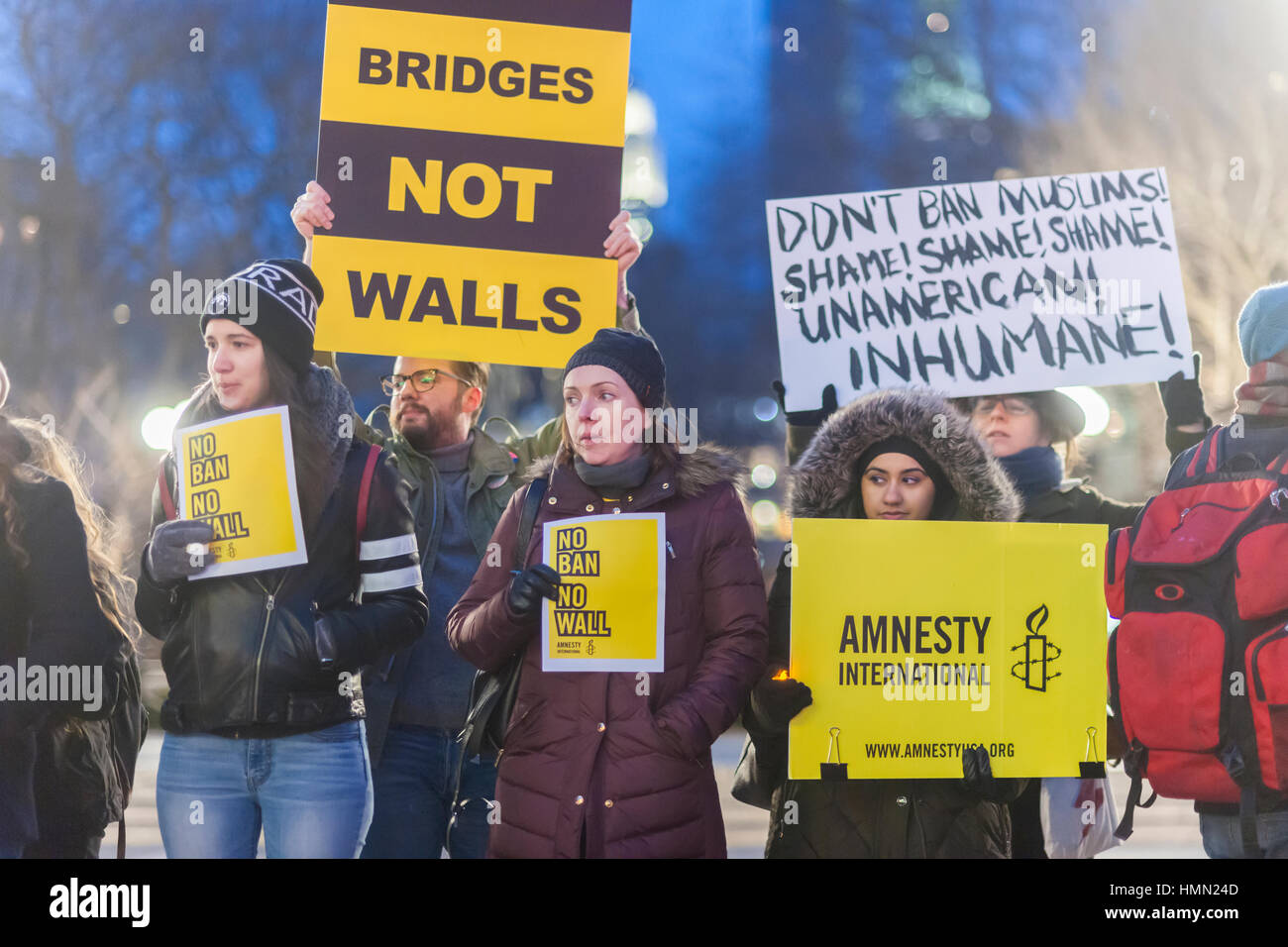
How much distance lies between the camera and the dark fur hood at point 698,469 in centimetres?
416

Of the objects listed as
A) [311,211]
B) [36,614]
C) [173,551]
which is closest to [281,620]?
[173,551]

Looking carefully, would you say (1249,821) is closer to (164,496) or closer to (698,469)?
(698,469)

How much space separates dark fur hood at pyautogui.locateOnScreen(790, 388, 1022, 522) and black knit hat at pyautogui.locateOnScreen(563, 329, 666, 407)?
0.55m

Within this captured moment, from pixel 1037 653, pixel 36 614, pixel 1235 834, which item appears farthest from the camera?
pixel 1235 834

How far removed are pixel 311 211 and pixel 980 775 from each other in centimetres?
272

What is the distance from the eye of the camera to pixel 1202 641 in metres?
4.66

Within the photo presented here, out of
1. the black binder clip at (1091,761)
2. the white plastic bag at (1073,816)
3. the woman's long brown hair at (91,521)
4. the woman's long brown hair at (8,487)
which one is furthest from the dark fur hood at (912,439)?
the woman's long brown hair at (8,487)

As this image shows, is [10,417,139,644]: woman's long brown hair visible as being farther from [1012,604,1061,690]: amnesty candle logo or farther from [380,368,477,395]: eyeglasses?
[1012,604,1061,690]: amnesty candle logo

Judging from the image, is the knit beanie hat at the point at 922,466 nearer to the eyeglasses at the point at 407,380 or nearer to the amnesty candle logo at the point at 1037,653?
the amnesty candle logo at the point at 1037,653

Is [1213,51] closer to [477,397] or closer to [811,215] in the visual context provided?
[811,215]

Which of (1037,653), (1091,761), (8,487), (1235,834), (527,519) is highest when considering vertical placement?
(8,487)

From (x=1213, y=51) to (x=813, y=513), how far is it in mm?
2114

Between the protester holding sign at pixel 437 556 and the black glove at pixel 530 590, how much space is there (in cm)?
43
